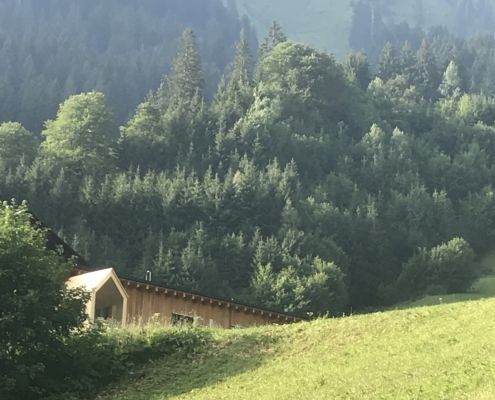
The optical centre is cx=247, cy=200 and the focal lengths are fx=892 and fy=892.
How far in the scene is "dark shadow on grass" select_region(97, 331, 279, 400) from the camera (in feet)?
82.4

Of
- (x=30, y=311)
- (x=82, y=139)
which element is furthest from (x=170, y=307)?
(x=82, y=139)

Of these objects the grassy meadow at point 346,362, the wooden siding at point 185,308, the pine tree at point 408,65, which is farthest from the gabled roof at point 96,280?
the pine tree at point 408,65

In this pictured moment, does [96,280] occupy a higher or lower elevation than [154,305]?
higher

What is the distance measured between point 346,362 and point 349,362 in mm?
97

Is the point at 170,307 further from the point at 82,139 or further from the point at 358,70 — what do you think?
the point at 358,70

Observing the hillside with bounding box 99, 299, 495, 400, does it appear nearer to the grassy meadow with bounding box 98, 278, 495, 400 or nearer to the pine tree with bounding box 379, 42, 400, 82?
the grassy meadow with bounding box 98, 278, 495, 400

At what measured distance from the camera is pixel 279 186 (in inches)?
3883

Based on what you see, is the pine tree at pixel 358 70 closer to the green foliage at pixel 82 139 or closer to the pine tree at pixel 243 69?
the pine tree at pixel 243 69

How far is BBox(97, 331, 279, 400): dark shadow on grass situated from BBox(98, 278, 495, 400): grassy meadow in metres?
0.03

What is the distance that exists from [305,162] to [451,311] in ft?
281

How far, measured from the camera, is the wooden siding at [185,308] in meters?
39.1

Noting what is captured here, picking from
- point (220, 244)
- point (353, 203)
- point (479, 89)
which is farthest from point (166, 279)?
point (479, 89)

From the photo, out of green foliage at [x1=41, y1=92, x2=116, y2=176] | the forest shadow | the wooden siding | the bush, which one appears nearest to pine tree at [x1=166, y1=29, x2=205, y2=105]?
green foliage at [x1=41, y1=92, x2=116, y2=176]

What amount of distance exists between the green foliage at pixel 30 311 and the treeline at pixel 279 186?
156 ft
